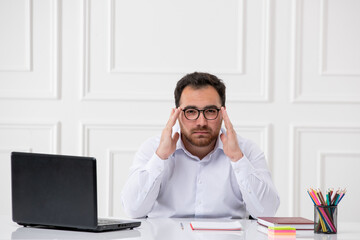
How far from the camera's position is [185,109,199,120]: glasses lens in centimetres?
275

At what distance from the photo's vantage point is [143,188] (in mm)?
2619

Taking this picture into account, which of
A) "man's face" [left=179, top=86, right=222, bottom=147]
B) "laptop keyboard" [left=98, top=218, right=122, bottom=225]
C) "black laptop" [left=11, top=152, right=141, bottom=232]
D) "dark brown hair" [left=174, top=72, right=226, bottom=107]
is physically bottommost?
"laptop keyboard" [left=98, top=218, right=122, bottom=225]

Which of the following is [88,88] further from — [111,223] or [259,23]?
[111,223]

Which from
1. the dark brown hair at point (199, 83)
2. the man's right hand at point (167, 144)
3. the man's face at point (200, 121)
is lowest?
the man's right hand at point (167, 144)

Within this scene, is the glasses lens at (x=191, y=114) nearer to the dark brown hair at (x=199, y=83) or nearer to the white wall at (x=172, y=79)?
the dark brown hair at (x=199, y=83)

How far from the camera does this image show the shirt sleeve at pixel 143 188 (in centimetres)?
261

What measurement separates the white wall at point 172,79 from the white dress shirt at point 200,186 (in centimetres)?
126

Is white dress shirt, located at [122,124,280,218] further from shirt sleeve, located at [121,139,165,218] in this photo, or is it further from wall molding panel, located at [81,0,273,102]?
wall molding panel, located at [81,0,273,102]

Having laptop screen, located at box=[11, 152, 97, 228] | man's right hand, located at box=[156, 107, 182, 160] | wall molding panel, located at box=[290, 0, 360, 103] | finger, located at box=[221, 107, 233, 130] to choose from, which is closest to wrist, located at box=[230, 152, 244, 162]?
finger, located at box=[221, 107, 233, 130]

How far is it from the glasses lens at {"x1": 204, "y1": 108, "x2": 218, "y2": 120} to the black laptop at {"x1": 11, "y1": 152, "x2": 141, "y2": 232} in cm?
82

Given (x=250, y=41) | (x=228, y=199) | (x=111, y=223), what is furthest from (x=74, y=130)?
(x=111, y=223)

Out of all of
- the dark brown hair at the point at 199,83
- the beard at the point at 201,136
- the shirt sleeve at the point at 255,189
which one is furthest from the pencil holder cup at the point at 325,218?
the dark brown hair at the point at 199,83

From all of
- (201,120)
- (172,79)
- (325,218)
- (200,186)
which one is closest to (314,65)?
(172,79)

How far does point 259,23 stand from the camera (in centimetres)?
402
